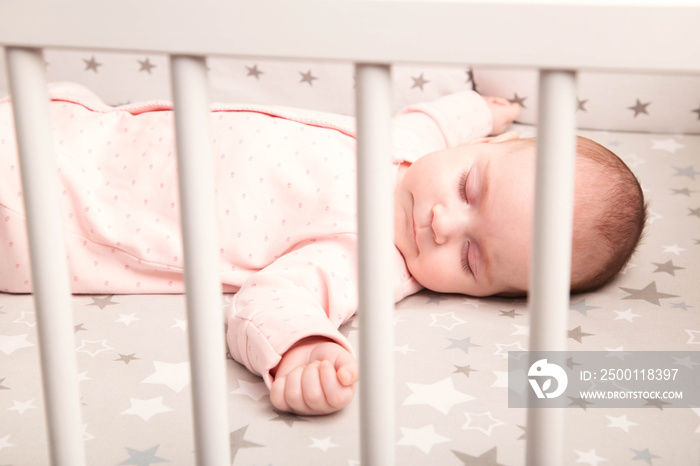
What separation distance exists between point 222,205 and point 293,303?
10.5 inches

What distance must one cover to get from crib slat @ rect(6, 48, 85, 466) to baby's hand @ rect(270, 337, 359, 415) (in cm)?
22

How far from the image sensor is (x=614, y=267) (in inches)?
36.9

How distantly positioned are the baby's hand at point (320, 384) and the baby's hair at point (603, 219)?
407 mm

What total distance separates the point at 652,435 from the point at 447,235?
40 centimetres

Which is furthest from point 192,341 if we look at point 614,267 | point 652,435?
point 614,267

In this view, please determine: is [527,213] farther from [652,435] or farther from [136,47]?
[136,47]

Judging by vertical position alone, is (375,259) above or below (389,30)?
below

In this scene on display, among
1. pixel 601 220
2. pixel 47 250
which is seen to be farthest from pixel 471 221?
pixel 47 250

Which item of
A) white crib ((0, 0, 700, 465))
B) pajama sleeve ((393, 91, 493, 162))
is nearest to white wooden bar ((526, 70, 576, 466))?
white crib ((0, 0, 700, 465))

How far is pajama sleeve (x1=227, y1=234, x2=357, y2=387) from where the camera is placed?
0.71 meters

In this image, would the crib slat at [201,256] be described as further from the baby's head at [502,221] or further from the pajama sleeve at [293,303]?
the baby's head at [502,221]

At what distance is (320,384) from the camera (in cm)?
63

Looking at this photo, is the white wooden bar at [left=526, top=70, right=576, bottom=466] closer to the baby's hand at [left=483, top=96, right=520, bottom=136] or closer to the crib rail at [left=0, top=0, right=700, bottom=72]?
the crib rail at [left=0, top=0, right=700, bottom=72]

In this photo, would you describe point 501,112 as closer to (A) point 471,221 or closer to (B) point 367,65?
(A) point 471,221
